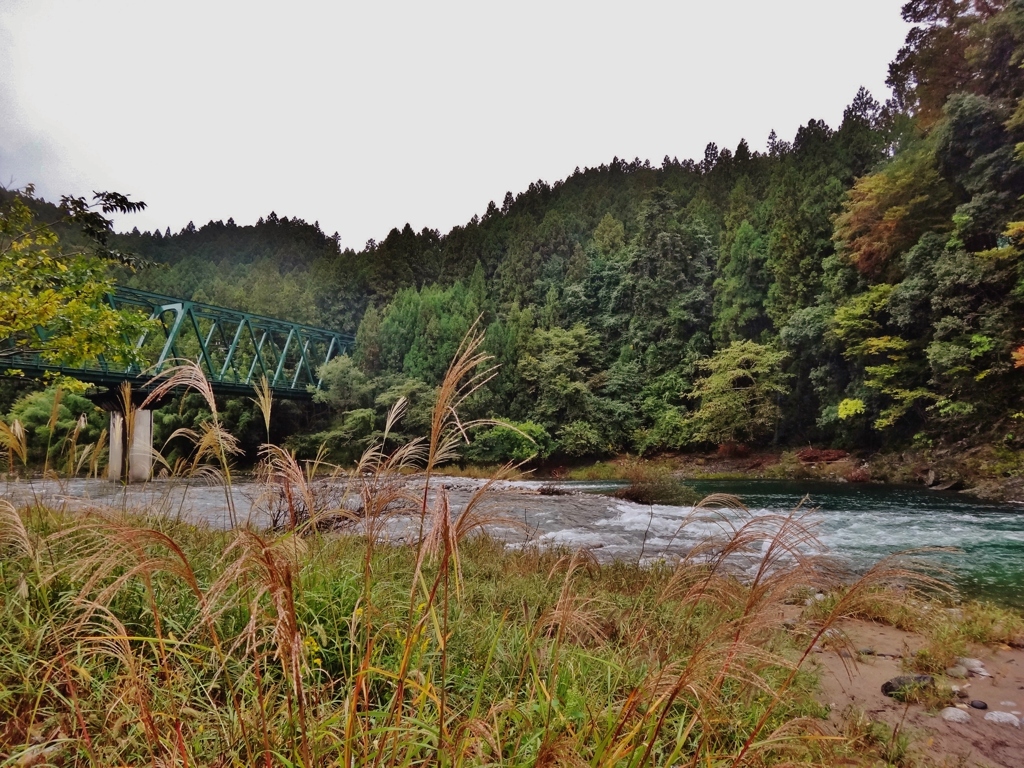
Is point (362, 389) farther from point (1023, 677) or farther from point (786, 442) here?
point (1023, 677)

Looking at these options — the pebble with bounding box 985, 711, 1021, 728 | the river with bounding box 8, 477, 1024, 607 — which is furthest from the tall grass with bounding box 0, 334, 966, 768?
the river with bounding box 8, 477, 1024, 607

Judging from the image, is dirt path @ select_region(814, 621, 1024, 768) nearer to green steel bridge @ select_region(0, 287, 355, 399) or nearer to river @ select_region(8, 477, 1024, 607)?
river @ select_region(8, 477, 1024, 607)

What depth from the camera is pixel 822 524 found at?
21.0 feet

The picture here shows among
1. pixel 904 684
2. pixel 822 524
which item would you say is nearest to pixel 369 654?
pixel 904 684

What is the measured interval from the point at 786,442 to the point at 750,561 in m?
23.3

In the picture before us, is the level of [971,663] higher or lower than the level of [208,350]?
lower

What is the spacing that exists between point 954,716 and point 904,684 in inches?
13.1

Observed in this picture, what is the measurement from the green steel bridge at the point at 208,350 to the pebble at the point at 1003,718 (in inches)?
360

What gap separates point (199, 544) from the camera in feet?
11.8

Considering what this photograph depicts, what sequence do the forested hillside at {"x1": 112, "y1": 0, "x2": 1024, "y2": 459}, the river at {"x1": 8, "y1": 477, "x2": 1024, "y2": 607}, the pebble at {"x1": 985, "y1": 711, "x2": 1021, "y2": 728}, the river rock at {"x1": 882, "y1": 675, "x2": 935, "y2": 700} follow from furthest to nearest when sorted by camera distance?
1. the forested hillside at {"x1": 112, "y1": 0, "x2": 1024, "y2": 459}
2. the river at {"x1": 8, "y1": 477, "x2": 1024, "y2": 607}
3. the river rock at {"x1": 882, "y1": 675, "x2": 935, "y2": 700}
4. the pebble at {"x1": 985, "y1": 711, "x2": 1021, "y2": 728}

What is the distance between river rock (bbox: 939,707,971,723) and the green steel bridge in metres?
8.93

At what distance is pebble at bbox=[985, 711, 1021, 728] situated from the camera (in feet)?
10.2

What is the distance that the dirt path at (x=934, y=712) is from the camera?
9.06ft

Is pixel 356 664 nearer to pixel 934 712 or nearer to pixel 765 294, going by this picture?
pixel 934 712
